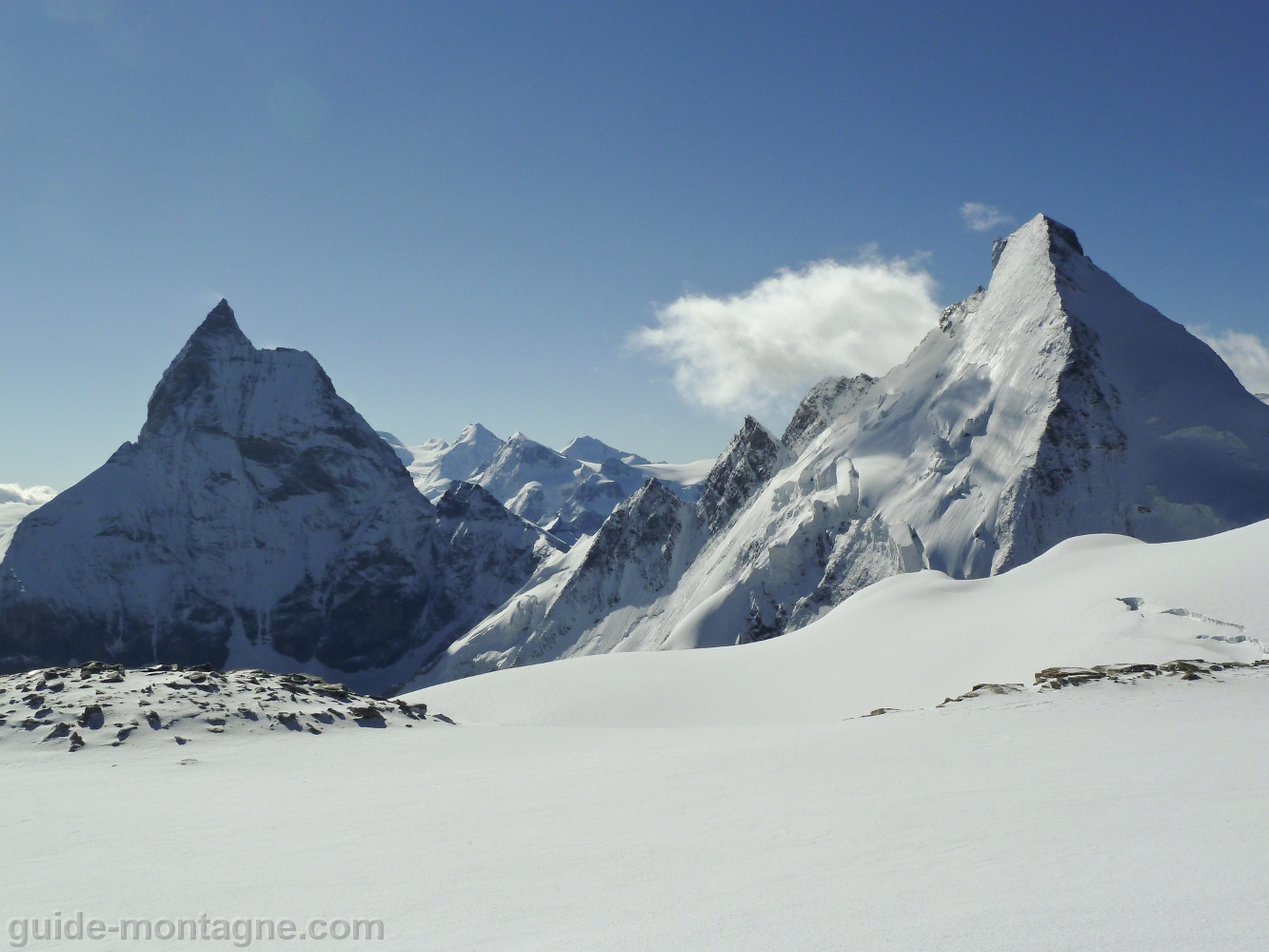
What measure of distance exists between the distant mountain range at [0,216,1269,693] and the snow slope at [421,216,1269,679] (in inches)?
9.8

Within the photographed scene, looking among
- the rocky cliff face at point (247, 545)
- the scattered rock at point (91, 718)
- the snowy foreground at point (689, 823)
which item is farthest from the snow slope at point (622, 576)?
the snowy foreground at point (689, 823)

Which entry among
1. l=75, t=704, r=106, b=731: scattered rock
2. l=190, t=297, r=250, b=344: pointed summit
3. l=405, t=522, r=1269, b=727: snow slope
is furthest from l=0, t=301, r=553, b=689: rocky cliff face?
l=75, t=704, r=106, b=731: scattered rock

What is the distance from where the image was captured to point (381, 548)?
→ 15862 cm

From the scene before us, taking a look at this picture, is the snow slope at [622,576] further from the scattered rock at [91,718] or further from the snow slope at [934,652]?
the scattered rock at [91,718]

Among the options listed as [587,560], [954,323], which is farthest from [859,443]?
[587,560]

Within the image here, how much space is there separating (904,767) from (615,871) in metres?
4.33

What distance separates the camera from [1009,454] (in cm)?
6531

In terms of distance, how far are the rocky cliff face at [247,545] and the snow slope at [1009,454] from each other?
7700 centimetres

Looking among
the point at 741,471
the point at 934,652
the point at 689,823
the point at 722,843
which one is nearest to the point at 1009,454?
the point at 934,652

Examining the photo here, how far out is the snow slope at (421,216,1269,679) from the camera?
60.5 m

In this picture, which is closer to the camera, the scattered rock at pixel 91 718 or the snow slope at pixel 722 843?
the snow slope at pixel 722 843

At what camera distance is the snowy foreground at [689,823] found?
4.79 m

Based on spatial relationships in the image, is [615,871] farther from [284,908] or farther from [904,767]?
[904,767]

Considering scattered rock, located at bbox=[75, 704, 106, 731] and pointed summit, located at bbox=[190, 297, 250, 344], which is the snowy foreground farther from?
pointed summit, located at bbox=[190, 297, 250, 344]
